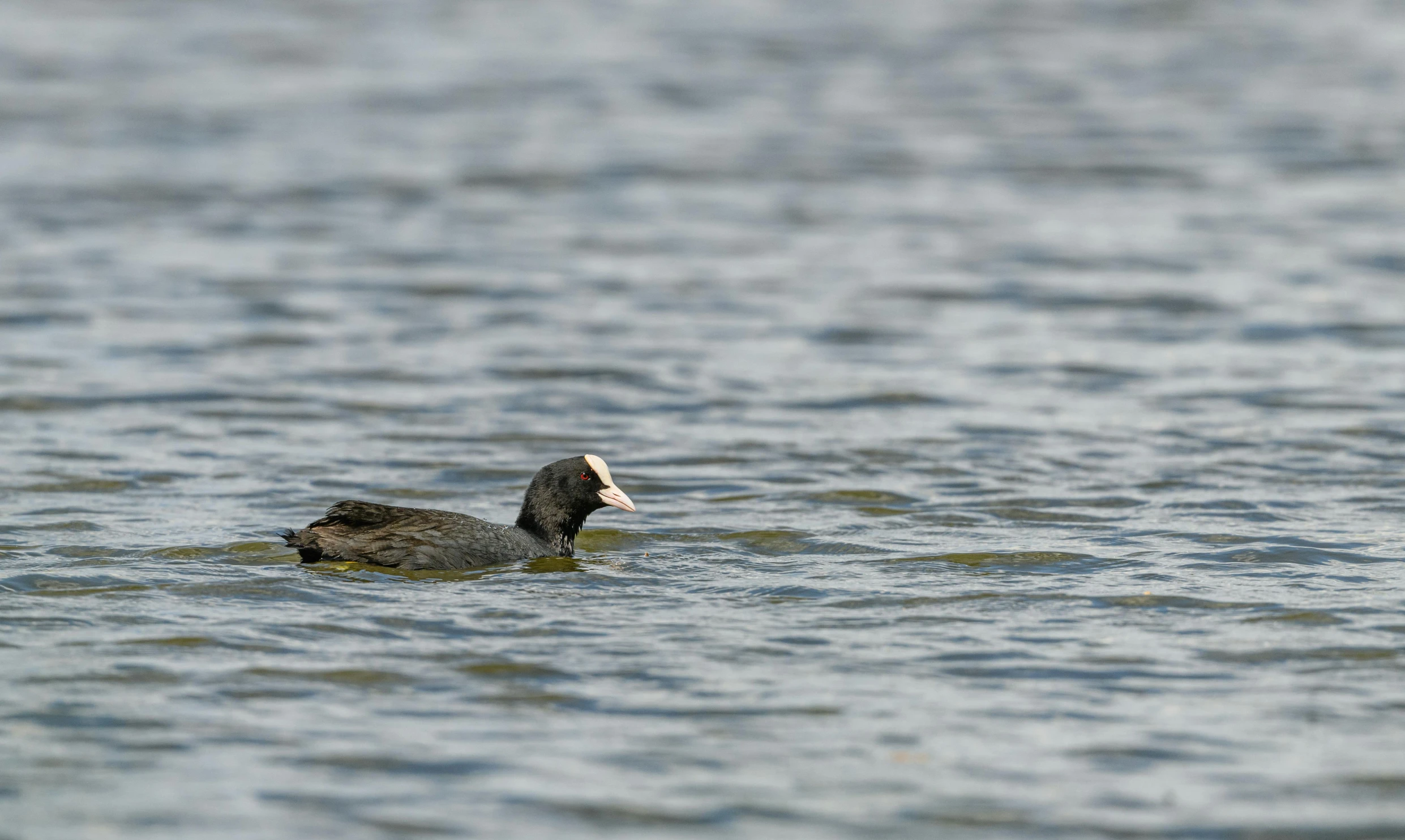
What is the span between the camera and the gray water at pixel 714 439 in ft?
26.0

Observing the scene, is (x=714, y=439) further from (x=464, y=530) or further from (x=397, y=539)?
(x=397, y=539)

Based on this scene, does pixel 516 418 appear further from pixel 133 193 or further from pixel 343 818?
pixel 133 193

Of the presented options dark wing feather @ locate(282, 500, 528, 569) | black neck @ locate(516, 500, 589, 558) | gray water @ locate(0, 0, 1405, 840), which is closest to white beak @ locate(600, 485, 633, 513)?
black neck @ locate(516, 500, 589, 558)

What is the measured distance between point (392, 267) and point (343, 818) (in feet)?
52.9

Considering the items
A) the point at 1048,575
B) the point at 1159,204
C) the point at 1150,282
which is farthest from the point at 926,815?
the point at 1159,204

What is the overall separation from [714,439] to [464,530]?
491cm

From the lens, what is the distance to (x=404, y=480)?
1438 cm

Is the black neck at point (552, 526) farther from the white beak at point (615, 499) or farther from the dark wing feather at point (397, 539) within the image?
the dark wing feather at point (397, 539)

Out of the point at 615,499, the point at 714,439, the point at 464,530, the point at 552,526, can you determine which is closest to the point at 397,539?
the point at 464,530

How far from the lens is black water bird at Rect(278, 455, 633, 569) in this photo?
428 inches

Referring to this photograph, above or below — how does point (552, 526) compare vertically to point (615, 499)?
below

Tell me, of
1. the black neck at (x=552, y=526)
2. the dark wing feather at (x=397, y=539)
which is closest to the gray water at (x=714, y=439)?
the dark wing feather at (x=397, y=539)

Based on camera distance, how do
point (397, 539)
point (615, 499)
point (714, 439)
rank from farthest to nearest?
point (714, 439) < point (615, 499) < point (397, 539)

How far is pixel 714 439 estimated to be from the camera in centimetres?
1588
